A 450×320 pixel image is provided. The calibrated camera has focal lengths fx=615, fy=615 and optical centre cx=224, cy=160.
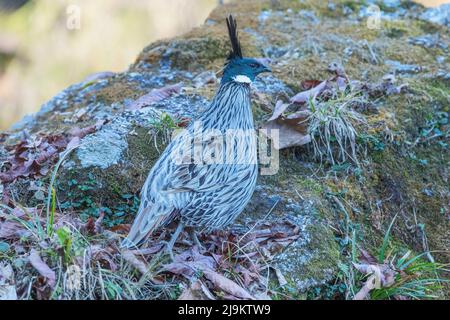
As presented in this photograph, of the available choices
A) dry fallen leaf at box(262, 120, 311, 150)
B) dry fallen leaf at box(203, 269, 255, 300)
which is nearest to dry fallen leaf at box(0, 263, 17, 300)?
dry fallen leaf at box(203, 269, 255, 300)

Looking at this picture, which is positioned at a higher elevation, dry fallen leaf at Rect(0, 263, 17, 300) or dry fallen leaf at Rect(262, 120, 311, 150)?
dry fallen leaf at Rect(0, 263, 17, 300)

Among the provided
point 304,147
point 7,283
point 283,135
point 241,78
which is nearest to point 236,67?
point 241,78

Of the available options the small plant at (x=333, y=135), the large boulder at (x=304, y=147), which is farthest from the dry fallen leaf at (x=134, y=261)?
the small plant at (x=333, y=135)

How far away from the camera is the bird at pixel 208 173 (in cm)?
375

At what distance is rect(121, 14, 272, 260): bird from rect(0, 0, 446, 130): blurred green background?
6.17 meters

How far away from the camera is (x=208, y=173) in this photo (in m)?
3.88

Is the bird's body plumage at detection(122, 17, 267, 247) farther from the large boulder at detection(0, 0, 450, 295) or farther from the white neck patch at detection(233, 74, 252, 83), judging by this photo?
the large boulder at detection(0, 0, 450, 295)

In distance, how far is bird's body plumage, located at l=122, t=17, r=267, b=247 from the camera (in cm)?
375

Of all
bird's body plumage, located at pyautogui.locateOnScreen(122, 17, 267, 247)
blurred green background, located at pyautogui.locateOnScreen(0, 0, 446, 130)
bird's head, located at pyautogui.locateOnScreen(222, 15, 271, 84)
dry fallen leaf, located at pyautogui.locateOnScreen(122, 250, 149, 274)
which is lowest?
blurred green background, located at pyautogui.locateOnScreen(0, 0, 446, 130)

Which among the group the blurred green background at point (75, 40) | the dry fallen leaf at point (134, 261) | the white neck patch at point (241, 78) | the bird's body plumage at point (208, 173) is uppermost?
the white neck patch at point (241, 78)

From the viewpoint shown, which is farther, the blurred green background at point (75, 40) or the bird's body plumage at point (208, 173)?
the blurred green background at point (75, 40)

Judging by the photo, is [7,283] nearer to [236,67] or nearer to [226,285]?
[226,285]

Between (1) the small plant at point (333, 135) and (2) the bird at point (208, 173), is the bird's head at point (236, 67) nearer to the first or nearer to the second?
(2) the bird at point (208, 173)

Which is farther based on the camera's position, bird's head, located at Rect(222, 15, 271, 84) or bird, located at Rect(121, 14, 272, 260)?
bird's head, located at Rect(222, 15, 271, 84)
